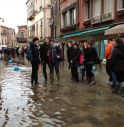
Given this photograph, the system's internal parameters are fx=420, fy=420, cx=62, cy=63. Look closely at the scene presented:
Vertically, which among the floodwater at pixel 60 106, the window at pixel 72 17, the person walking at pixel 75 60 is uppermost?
the window at pixel 72 17

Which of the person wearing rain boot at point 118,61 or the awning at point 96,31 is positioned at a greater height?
the awning at point 96,31

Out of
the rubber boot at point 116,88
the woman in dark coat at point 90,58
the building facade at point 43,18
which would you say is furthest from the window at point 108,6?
the building facade at point 43,18

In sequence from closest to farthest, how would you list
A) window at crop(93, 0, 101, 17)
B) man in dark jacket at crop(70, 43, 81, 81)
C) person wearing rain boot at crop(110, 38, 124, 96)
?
person wearing rain boot at crop(110, 38, 124, 96), man in dark jacket at crop(70, 43, 81, 81), window at crop(93, 0, 101, 17)

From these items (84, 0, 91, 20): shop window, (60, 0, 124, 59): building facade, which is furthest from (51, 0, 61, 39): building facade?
(84, 0, 91, 20): shop window

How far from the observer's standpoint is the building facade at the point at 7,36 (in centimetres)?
13565

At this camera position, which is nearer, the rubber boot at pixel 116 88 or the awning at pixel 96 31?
the rubber boot at pixel 116 88

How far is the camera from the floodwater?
8680 millimetres

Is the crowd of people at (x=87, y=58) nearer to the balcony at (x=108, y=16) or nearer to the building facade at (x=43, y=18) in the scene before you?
the balcony at (x=108, y=16)

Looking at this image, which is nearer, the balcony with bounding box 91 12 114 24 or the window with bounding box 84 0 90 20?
the balcony with bounding box 91 12 114 24

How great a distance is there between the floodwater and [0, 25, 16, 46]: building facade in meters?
119

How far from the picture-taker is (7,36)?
145000 mm

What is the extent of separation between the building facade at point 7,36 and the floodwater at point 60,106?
119 meters

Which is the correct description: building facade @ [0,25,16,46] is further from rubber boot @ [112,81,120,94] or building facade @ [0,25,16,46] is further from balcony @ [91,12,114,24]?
rubber boot @ [112,81,120,94]

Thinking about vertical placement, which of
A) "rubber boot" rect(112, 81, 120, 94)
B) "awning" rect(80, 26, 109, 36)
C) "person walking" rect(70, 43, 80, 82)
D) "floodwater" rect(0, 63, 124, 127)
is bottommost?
"floodwater" rect(0, 63, 124, 127)
